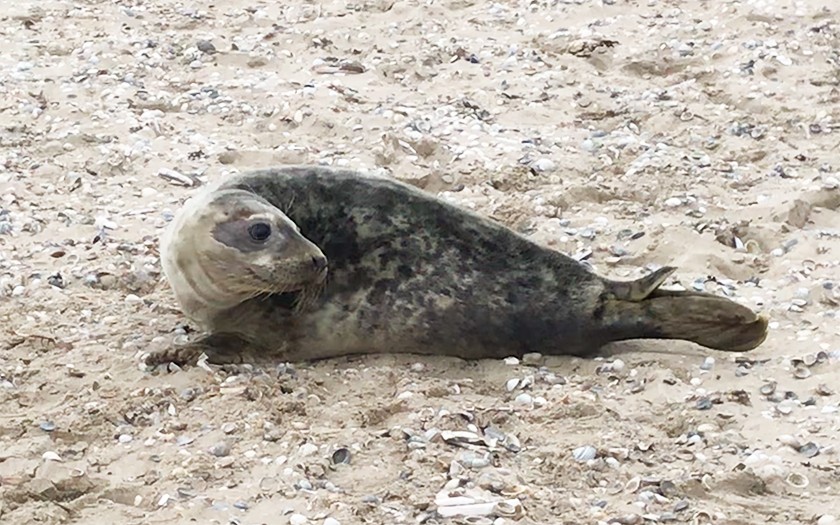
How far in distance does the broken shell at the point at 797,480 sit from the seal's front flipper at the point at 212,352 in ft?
4.75

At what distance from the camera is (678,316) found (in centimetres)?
386

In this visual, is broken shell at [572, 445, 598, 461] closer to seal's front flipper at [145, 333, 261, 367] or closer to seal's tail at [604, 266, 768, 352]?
seal's tail at [604, 266, 768, 352]

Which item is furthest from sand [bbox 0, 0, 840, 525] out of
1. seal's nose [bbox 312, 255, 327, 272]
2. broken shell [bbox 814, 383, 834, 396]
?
seal's nose [bbox 312, 255, 327, 272]

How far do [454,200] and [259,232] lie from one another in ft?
4.81


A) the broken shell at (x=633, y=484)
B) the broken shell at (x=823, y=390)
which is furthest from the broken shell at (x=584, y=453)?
the broken shell at (x=823, y=390)

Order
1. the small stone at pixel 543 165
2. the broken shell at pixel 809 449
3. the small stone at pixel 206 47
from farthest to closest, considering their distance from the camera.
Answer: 1. the small stone at pixel 206 47
2. the small stone at pixel 543 165
3. the broken shell at pixel 809 449

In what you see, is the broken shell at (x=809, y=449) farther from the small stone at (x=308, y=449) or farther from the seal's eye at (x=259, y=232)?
the seal's eye at (x=259, y=232)

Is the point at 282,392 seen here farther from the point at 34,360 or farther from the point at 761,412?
the point at 761,412

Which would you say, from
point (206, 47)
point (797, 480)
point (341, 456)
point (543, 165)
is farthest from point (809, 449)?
point (206, 47)

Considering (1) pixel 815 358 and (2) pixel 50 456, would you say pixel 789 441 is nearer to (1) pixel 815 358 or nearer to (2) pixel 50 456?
(1) pixel 815 358

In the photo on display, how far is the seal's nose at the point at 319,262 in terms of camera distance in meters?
3.68

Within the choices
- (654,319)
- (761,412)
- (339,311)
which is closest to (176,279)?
(339,311)

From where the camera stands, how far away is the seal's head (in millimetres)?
3678

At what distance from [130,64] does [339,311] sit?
288 centimetres
